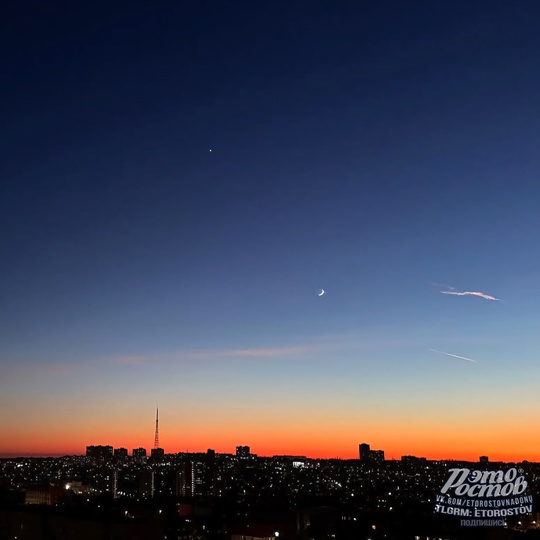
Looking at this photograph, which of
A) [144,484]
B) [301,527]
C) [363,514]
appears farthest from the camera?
[144,484]

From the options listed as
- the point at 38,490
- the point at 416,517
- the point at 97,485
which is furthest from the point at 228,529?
the point at 97,485

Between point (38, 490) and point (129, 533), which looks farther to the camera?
point (38, 490)

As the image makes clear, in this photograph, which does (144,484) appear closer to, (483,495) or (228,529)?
(228,529)

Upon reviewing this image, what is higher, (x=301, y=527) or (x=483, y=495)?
(x=483, y=495)

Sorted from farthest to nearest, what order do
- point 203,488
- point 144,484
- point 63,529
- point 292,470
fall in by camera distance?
point 292,470 → point 203,488 → point 144,484 → point 63,529

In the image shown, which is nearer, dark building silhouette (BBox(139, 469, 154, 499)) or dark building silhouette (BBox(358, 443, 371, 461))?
dark building silhouette (BBox(139, 469, 154, 499))

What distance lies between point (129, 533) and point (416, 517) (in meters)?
20.6

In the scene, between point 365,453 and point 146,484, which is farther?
point 365,453

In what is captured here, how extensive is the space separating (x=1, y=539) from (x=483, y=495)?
70.6ft

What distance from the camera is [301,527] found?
42094mm

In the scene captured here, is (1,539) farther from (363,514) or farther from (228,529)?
(363,514)

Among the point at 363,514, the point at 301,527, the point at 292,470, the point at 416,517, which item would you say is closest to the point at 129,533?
the point at 301,527

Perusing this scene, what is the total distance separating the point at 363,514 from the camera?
155ft

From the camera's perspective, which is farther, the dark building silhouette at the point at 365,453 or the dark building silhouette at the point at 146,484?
the dark building silhouette at the point at 365,453
